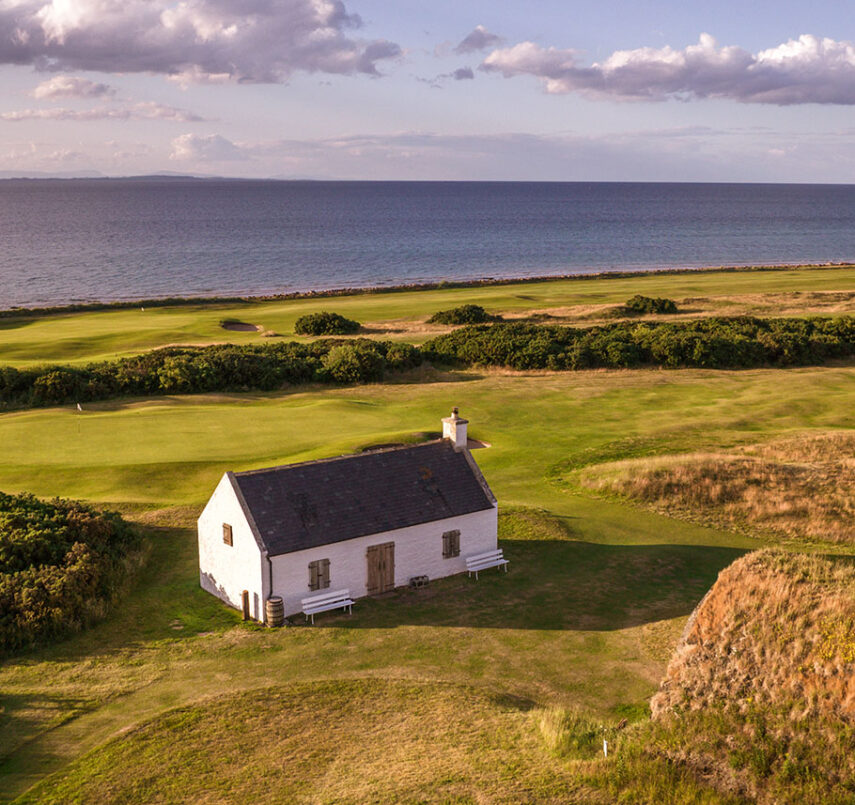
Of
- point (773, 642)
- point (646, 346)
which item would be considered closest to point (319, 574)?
point (773, 642)

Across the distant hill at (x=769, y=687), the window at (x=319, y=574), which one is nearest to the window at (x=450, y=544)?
the window at (x=319, y=574)

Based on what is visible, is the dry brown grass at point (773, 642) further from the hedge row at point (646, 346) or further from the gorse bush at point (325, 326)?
the gorse bush at point (325, 326)

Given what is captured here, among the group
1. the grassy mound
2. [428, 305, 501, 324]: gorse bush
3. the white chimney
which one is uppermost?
[428, 305, 501, 324]: gorse bush

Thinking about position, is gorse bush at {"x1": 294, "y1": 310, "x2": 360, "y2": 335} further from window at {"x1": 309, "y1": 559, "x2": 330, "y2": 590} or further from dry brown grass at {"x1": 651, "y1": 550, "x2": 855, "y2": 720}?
dry brown grass at {"x1": 651, "y1": 550, "x2": 855, "y2": 720}

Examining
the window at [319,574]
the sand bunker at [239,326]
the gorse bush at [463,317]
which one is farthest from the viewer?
the sand bunker at [239,326]

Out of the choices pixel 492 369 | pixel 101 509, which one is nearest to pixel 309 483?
pixel 101 509

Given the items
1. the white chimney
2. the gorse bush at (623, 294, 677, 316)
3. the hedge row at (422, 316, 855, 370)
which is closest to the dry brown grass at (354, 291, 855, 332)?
the gorse bush at (623, 294, 677, 316)

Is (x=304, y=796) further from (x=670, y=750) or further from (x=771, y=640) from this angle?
(x=771, y=640)
